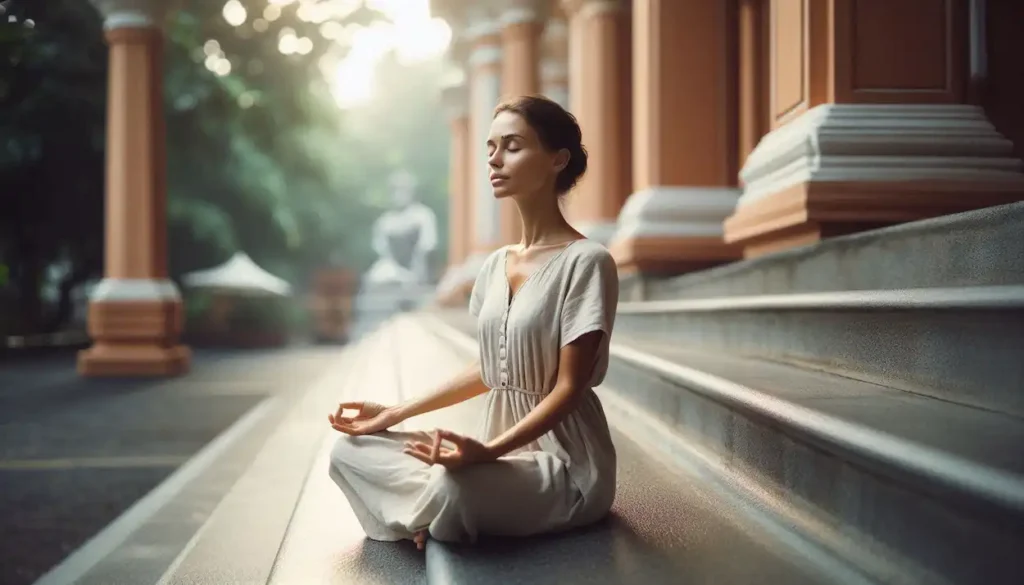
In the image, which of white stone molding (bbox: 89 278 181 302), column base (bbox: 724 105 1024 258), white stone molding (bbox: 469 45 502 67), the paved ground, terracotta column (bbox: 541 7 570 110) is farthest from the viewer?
terracotta column (bbox: 541 7 570 110)

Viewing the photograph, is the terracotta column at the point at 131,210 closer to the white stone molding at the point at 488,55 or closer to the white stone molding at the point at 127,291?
the white stone molding at the point at 127,291

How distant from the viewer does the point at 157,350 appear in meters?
10.5

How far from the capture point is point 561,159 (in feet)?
5.26

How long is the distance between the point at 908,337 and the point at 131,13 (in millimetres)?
10767

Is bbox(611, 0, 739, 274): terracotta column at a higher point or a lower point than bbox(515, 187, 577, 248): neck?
higher

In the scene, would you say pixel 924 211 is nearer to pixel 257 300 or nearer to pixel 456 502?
pixel 456 502

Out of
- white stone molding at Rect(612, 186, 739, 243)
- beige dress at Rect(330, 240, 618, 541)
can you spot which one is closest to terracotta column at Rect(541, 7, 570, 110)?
white stone molding at Rect(612, 186, 739, 243)

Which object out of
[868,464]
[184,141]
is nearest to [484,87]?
[184,141]

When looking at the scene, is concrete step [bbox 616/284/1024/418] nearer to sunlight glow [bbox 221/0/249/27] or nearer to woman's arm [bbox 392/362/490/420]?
woman's arm [bbox 392/362/490/420]

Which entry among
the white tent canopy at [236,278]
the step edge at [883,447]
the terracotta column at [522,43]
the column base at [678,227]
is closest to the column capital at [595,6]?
the terracotta column at [522,43]

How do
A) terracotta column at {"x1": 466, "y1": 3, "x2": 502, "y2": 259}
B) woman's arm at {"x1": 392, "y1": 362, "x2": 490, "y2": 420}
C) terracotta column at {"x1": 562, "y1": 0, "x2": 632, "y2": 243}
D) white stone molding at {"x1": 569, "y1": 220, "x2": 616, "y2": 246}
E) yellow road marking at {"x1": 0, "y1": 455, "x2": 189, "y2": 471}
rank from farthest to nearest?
terracotta column at {"x1": 466, "y1": 3, "x2": 502, "y2": 259} < terracotta column at {"x1": 562, "y1": 0, "x2": 632, "y2": 243} < white stone molding at {"x1": 569, "y1": 220, "x2": 616, "y2": 246} < yellow road marking at {"x1": 0, "y1": 455, "x2": 189, "y2": 471} < woman's arm at {"x1": 392, "y1": 362, "x2": 490, "y2": 420}

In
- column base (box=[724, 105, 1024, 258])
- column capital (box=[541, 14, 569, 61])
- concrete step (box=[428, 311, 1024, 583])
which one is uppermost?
column capital (box=[541, 14, 569, 61])

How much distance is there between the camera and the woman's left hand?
1.39 m

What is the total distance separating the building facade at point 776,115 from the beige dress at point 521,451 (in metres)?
0.20
